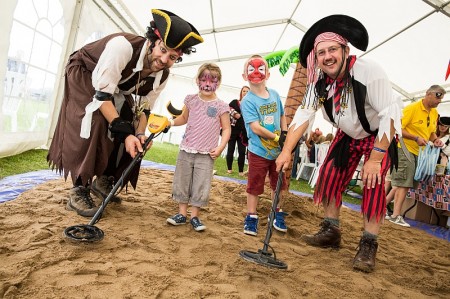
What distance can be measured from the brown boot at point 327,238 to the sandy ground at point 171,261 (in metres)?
0.08

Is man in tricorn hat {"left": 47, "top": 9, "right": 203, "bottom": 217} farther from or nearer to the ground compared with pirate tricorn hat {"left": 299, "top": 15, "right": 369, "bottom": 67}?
nearer to the ground

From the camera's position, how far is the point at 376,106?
1.83 m

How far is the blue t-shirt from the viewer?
2.50 meters

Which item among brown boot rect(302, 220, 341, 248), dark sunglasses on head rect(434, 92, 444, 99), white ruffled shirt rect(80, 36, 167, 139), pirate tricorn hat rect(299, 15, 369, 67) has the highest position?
dark sunglasses on head rect(434, 92, 444, 99)

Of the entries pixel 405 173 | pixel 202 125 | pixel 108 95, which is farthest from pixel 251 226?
pixel 405 173

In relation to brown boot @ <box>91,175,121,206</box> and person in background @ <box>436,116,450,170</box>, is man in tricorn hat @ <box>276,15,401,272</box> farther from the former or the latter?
person in background @ <box>436,116,450,170</box>

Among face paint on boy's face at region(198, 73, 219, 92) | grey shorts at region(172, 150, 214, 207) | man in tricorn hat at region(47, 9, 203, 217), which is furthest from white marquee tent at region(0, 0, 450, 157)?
grey shorts at region(172, 150, 214, 207)

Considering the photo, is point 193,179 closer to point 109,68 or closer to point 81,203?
point 81,203

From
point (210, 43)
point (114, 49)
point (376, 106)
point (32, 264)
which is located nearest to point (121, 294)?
point (32, 264)

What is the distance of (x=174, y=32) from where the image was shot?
186cm

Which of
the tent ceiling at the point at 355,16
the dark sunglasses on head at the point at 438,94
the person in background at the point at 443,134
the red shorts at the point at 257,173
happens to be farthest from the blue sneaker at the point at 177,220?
the tent ceiling at the point at 355,16

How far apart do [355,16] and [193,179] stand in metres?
5.85

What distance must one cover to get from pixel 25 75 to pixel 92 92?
2093 mm

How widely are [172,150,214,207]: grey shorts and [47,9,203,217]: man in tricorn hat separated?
37 cm
